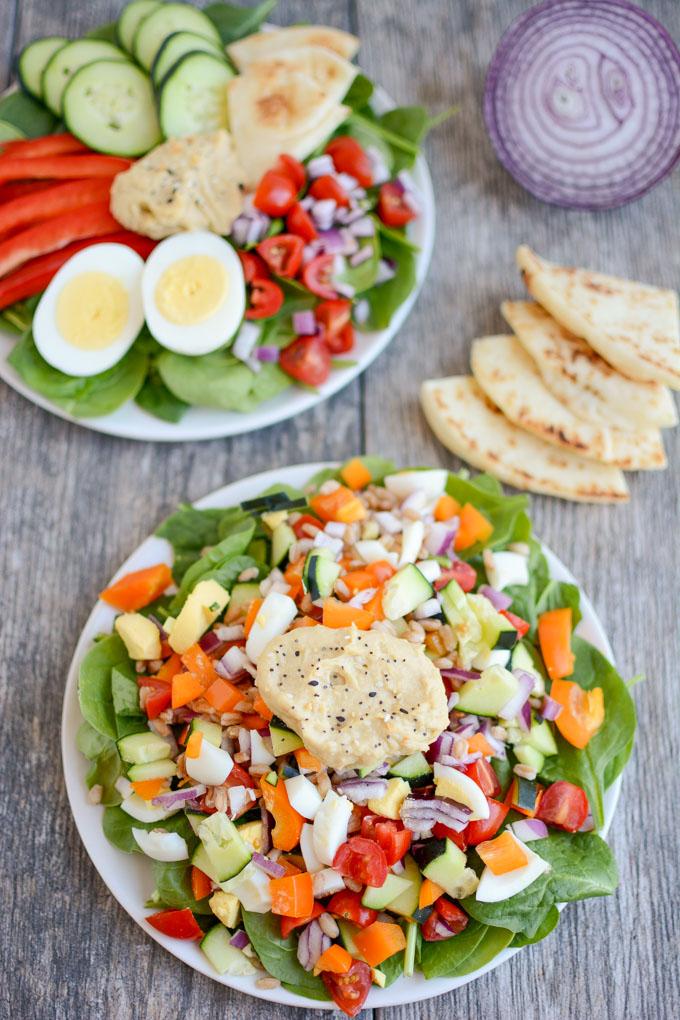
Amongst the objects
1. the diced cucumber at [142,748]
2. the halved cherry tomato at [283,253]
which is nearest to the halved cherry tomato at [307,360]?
the halved cherry tomato at [283,253]

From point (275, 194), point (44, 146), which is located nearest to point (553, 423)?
point (275, 194)

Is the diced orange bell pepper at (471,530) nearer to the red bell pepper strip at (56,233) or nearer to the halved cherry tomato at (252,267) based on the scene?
the halved cherry tomato at (252,267)

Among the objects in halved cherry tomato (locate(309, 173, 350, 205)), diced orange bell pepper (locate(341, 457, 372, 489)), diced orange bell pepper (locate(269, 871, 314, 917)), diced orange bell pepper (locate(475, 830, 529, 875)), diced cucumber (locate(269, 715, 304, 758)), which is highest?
halved cherry tomato (locate(309, 173, 350, 205))

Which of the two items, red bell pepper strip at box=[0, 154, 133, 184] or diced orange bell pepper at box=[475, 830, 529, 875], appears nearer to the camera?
diced orange bell pepper at box=[475, 830, 529, 875]

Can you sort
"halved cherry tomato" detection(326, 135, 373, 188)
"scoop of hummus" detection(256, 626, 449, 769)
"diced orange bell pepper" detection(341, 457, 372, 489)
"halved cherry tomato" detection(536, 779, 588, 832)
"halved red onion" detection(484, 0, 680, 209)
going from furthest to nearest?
1. "halved red onion" detection(484, 0, 680, 209)
2. "halved cherry tomato" detection(326, 135, 373, 188)
3. "diced orange bell pepper" detection(341, 457, 372, 489)
4. "halved cherry tomato" detection(536, 779, 588, 832)
5. "scoop of hummus" detection(256, 626, 449, 769)

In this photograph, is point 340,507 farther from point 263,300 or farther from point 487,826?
point 487,826

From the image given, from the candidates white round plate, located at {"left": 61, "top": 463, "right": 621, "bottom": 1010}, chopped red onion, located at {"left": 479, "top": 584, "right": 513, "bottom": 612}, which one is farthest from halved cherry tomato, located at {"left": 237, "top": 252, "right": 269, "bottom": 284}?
chopped red onion, located at {"left": 479, "top": 584, "right": 513, "bottom": 612}

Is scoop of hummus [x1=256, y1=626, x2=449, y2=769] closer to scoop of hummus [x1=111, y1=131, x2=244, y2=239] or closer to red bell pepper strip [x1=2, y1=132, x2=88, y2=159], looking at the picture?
scoop of hummus [x1=111, y1=131, x2=244, y2=239]
